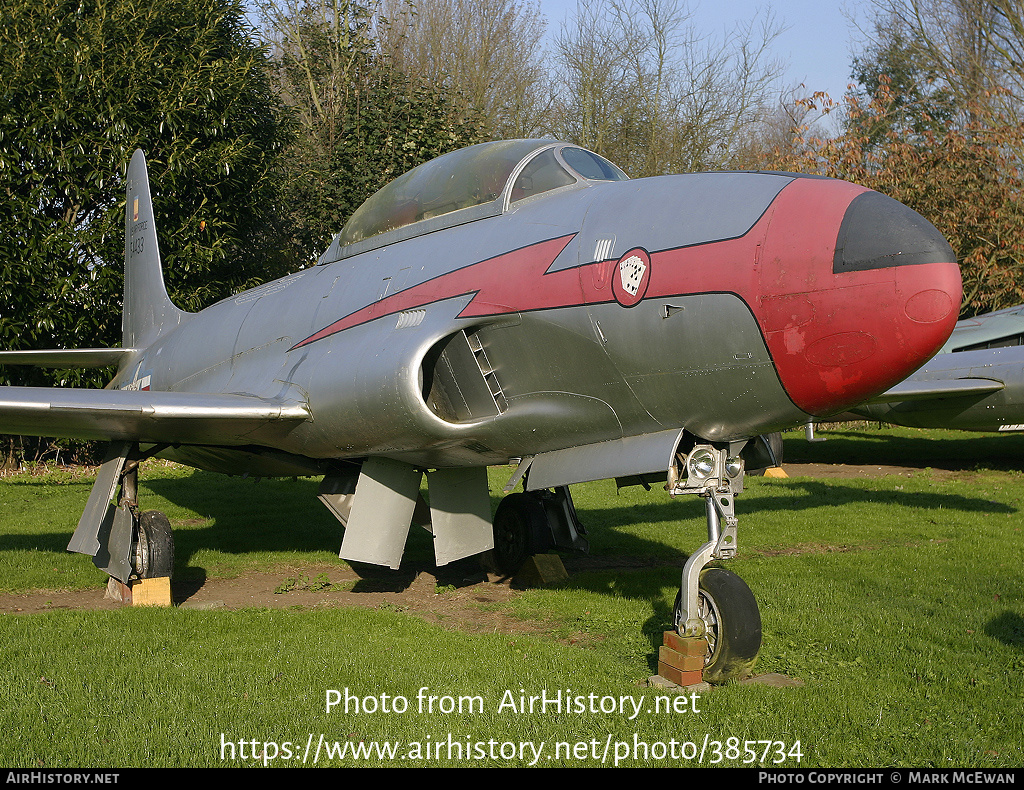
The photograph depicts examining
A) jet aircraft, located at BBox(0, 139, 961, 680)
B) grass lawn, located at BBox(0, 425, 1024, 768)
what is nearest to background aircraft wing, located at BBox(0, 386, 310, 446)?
jet aircraft, located at BBox(0, 139, 961, 680)

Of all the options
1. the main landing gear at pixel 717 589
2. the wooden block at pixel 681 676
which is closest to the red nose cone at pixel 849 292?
the main landing gear at pixel 717 589

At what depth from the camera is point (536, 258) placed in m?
5.01

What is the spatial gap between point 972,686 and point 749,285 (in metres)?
2.66

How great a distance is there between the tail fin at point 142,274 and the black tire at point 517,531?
512 cm

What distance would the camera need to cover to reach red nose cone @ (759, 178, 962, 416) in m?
3.75

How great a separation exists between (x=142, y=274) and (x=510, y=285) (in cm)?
808

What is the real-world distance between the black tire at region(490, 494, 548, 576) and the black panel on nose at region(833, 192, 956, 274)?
194 inches

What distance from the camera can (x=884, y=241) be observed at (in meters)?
3.79

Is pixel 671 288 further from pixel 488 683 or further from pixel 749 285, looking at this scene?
pixel 488 683

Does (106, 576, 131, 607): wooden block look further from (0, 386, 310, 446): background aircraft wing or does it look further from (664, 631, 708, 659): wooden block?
(664, 631, 708, 659): wooden block

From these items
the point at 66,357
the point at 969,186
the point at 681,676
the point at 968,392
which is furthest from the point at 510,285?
the point at 969,186

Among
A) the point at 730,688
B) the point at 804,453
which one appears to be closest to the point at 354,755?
the point at 730,688

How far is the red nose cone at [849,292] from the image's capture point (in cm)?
375

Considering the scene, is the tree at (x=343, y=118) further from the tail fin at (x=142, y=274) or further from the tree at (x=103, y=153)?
the tail fin at (x=142, y=274)
